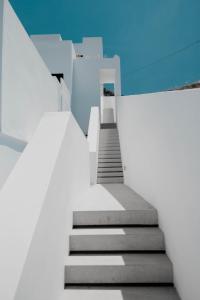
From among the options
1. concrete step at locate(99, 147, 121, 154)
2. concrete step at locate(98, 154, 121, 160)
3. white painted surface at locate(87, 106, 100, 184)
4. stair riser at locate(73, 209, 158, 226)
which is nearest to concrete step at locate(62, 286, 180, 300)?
stair riser at locate(73, 209, 158, 226)

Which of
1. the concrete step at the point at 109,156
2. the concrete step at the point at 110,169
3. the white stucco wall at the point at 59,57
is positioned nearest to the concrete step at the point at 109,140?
the concrete step at the point at 109,156

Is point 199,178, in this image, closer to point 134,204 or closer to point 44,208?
point 44,208

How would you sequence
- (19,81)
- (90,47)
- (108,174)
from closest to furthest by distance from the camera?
(19,81) → (108,174) → (90,47)

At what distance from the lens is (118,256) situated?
1752mm

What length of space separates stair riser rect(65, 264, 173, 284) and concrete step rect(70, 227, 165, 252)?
23 cm

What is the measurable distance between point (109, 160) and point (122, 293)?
385 centimetres

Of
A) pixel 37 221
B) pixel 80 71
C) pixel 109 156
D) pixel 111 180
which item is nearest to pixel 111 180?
pixel 111 180

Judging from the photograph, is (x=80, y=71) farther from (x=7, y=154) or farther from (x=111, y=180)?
(x=7, y=154)

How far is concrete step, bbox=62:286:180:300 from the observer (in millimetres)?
1459

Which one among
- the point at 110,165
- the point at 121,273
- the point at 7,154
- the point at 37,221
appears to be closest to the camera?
the point at 37,221

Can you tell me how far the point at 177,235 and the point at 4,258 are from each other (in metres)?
1.15

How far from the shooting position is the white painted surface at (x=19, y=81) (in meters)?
2.74

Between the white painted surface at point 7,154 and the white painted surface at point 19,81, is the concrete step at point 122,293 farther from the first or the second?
the white painted surface at point 19,81

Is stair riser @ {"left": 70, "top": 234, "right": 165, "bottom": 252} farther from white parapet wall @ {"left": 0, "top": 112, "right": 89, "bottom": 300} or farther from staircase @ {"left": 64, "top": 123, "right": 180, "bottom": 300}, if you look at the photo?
white parapet wall @ {"left": 0, "top": 112, "right": 89, "bottom": 300}
